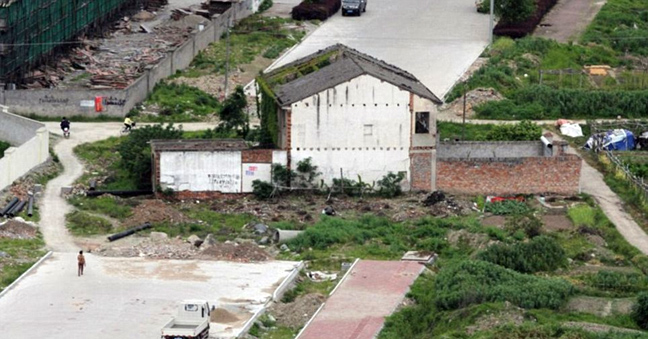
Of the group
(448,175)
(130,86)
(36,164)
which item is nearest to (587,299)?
(448,175)

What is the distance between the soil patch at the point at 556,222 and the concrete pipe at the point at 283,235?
748cm

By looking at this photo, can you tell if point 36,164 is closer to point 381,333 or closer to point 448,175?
point 448,175

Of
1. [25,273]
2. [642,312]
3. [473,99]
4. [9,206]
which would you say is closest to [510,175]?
[473,99]

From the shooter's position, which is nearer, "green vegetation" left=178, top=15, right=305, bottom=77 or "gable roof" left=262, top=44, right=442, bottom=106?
"gable roof" left=262, top=44, right=442, bottom=106

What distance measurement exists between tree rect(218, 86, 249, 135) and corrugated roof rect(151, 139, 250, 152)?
10.5 feet

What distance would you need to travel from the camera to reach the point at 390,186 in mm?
64875

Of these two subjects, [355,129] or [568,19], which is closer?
[355,129]

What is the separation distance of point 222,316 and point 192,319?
7.62ft

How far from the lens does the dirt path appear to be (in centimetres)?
5831

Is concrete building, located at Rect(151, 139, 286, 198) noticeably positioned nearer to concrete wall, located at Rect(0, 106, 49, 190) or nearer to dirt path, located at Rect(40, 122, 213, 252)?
dirt path, located at Rect(40, 122, 213, 252)

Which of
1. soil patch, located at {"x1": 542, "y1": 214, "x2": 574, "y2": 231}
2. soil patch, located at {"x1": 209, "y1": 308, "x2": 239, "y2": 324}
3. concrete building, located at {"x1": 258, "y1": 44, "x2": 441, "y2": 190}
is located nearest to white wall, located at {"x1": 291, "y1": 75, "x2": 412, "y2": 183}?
concrete building, located at {"x1": 258, "y1": 44, "x2": 441, "y2": 190}

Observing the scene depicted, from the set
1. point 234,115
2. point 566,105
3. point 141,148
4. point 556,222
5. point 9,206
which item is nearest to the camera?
point 9,206

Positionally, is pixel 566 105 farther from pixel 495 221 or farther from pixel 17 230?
pixel 17 230

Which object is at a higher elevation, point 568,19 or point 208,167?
point 568,19
